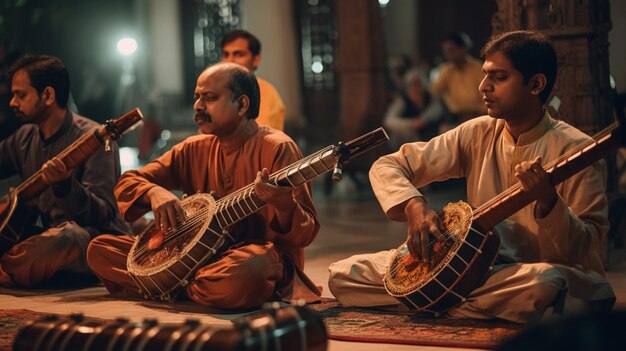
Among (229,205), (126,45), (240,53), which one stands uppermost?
(126,45)

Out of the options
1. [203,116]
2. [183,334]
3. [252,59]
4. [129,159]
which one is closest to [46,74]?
[203,116]

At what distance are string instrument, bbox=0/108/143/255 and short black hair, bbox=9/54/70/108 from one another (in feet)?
1.60

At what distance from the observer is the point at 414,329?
479 cm

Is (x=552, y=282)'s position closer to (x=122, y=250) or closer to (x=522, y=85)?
(x=522, y=85)

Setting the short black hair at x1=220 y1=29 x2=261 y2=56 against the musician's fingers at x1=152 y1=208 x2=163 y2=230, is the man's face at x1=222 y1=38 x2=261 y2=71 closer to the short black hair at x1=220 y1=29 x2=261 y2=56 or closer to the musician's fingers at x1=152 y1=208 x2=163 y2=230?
the short black hair at x1=220 y1=29 x2=261 y2=56

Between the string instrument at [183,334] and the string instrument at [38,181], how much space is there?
2242mm

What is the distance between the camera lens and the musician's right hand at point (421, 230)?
4.81 metres

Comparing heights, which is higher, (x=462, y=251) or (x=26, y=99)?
(x=26, y=99)

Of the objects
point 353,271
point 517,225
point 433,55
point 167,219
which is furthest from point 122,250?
point 433,55

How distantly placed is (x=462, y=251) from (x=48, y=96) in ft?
10.0

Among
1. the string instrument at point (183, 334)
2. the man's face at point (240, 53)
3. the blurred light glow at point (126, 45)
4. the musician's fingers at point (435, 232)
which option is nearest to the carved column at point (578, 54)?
the man's face at point (240, 53)

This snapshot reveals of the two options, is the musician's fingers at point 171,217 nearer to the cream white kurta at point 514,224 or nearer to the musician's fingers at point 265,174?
the musician's fingers at point 265,174

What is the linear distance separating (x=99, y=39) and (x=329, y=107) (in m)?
6.48

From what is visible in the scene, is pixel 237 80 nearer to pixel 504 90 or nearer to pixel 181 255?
pixel 181 255
